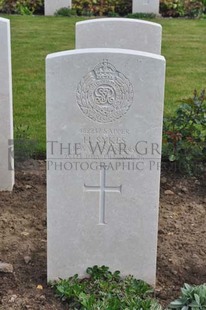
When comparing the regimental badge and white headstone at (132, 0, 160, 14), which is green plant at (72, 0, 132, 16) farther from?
the regimental badge

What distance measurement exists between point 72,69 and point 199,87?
4.88 m

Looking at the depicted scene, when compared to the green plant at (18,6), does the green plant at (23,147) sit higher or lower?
lower

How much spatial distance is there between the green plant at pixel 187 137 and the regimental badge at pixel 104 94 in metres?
1.83

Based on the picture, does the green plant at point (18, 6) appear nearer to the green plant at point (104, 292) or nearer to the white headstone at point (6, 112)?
the white headstone at point (6, 112)

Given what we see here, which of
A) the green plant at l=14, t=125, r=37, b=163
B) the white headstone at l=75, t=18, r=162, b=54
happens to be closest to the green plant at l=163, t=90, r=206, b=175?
the white headstone at l=75, t=18, r=162, b=54

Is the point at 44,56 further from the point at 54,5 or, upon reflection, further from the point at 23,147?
the point at 54,5

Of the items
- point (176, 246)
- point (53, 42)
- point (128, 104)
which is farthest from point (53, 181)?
point (53, 42)

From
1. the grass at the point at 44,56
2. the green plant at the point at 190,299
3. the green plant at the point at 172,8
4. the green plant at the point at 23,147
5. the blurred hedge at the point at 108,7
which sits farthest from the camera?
the green plant at the point at 172,8

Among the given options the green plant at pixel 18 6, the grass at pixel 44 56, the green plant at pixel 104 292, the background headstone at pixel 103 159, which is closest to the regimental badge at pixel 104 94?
the background headstone at pixel 103 159

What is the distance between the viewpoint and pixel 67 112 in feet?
10.9

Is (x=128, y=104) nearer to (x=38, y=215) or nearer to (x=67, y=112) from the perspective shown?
(x=67, y=112)

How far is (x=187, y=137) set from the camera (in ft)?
17.1

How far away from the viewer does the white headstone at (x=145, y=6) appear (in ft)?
45.5

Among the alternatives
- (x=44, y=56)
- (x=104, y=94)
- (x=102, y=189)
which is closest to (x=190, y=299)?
(x=102, y=189)
